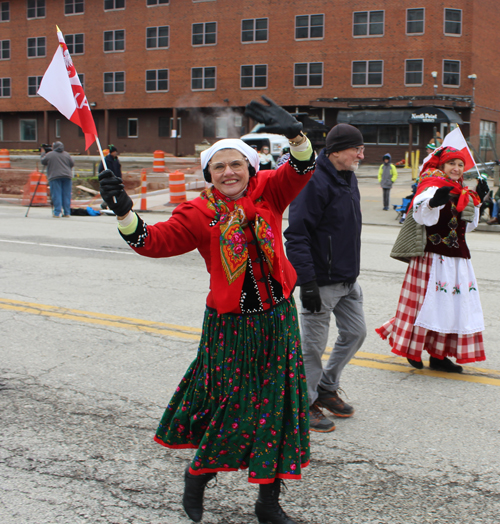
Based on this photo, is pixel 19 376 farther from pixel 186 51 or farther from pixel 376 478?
pixel 186 51

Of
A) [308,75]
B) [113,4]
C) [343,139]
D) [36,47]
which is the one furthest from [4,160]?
[343,139]

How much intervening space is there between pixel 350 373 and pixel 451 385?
757 millimetres

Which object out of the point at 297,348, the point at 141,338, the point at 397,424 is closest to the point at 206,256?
the point at 297,348

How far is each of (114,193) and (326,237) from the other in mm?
1571

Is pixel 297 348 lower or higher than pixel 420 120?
lower

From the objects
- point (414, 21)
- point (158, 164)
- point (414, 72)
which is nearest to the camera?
point (158, 164)

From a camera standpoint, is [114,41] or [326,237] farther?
[114,41]

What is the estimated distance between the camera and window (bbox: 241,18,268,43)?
4134 centimetres

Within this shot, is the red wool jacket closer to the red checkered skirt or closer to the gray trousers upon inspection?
the gray trousers

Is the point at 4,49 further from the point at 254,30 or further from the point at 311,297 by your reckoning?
the point at 311,297

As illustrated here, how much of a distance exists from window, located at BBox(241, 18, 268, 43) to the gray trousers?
4008cm

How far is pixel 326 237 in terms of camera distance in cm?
392

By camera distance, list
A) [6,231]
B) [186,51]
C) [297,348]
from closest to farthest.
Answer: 1. [297,348]
2. [6,231]
3. [186,51]

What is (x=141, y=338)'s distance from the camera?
19.0 ft
